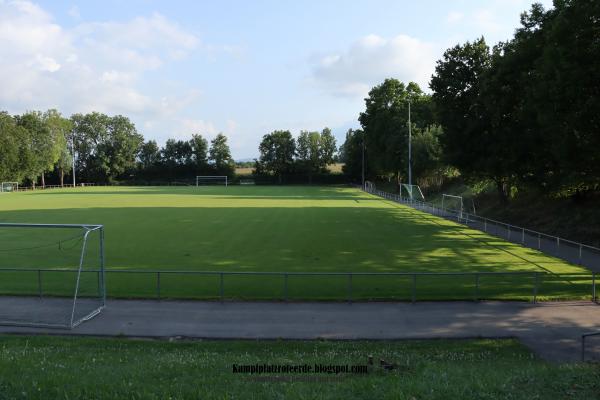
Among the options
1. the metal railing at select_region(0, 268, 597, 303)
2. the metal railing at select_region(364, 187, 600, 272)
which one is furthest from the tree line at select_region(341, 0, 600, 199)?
the metal railing at select_region(0, 268, 597, 303)

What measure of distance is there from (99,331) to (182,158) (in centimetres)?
13774

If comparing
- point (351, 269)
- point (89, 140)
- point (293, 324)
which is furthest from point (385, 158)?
point (89, 140)

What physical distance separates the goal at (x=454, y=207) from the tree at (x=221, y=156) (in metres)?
92.2

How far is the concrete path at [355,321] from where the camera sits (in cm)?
1312

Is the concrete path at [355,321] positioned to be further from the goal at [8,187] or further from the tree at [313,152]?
the tree at [313,152]

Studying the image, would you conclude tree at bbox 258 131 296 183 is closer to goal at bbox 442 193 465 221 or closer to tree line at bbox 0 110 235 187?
tree line at bbox 0 110 235 187

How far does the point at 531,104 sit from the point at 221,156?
12302 cm

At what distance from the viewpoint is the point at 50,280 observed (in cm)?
1997

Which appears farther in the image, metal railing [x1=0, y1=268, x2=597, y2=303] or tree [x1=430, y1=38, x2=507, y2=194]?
tree [x1=430, y1=38, x2=507, y2=194]

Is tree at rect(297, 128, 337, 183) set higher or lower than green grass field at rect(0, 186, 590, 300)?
higher

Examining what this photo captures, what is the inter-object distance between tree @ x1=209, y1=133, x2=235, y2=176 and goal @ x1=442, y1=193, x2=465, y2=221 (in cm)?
9217

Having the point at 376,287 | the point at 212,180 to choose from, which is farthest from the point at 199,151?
the point at 376,287

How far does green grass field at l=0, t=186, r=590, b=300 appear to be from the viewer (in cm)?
1825

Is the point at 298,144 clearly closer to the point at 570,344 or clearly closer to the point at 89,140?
the point at 89,140
